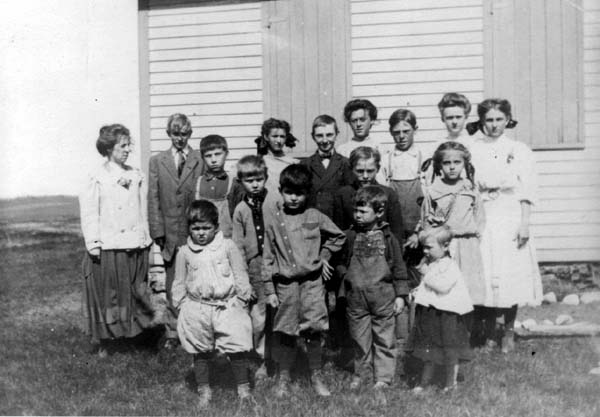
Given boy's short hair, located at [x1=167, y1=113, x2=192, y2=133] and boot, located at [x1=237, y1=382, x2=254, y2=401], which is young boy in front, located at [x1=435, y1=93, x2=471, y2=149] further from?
boot, located at [x1=237, y1=382, x2=254, y2=401]

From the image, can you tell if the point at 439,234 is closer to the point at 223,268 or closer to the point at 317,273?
the point at 317,273

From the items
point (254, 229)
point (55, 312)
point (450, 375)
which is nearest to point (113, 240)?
point (254, 229)

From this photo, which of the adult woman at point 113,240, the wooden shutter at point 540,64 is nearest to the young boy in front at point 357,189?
the adult woman at point 113,240

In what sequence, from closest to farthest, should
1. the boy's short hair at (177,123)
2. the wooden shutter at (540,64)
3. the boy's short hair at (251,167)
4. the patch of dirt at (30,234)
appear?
the boy's short hair at (251,167), the boy's short hair at (177,123), the wooden shutter at (540,64), the patch of dirt at (30,234)

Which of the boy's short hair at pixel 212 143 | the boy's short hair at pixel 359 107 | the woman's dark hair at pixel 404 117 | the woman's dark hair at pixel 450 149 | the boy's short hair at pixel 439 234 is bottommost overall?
the boy's short hair at pixel 439 234

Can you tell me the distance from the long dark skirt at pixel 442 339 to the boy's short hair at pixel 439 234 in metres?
0.46

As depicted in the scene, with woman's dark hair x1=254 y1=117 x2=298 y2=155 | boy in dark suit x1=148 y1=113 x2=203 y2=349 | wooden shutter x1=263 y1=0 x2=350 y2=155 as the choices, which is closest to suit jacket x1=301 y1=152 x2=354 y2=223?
woman's dark hair x1=254 y1=117 x2=298 y2=155

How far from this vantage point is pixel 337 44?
6629 mm

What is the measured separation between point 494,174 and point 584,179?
2.43m

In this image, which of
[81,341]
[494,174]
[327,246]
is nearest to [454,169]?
[494,174]

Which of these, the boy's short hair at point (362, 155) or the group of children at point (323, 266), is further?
the boy's short hair at point (362, 155)

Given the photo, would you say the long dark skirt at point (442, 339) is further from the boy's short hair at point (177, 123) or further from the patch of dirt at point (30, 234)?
the patch of dirt at point (30, 234)

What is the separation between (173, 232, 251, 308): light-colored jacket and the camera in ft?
12.6

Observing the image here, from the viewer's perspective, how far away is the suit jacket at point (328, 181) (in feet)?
14.0
